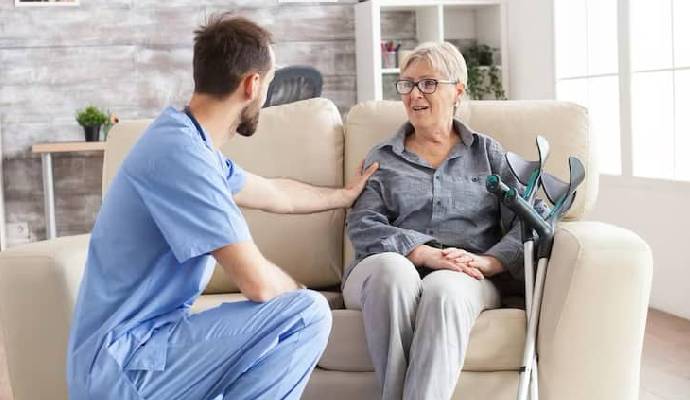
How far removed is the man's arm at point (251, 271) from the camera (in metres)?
2.19

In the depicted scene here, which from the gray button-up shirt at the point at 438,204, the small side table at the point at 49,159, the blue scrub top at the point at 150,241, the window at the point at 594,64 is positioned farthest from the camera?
the small side table at the point at 49,159

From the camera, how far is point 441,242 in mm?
2965

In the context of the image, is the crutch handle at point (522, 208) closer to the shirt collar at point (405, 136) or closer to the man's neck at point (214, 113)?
the shirt collar at point (405, 136)

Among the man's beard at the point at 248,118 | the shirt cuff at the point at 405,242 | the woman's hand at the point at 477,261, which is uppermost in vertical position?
the man's beard at the point at 248,118

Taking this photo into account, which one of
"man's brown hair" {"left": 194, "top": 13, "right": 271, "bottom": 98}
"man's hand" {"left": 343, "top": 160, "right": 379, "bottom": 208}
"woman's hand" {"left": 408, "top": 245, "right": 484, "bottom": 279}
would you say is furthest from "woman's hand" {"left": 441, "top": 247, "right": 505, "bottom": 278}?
"man's brown hair" {"left": 194, "top": 13, "right": 271, "bottom": 98}

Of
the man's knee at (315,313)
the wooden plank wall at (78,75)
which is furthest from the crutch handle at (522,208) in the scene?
the wooden plank wall at (78,75)

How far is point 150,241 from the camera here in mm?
2201

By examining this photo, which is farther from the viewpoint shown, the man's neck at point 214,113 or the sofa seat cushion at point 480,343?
the sofa seat cushion at point 480,343

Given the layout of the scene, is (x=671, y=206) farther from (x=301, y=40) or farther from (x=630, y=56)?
(x=301, y=40)

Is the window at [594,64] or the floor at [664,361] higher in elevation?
the window at [594,64]

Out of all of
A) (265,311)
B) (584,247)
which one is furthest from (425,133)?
(265,311)

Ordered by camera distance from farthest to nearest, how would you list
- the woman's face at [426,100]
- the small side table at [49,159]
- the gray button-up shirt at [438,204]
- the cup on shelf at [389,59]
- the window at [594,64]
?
the cup on shelf at [389,59], the small side table at [49,159], the window at [594,64], the woman's face at [426,100], the gray button-up shirt at [438,204]

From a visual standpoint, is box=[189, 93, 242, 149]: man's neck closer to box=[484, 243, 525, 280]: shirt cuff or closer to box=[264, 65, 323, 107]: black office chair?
box=[484, 243, 525, 280]: shirt cuff

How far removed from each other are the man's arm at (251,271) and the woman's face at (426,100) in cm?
91
